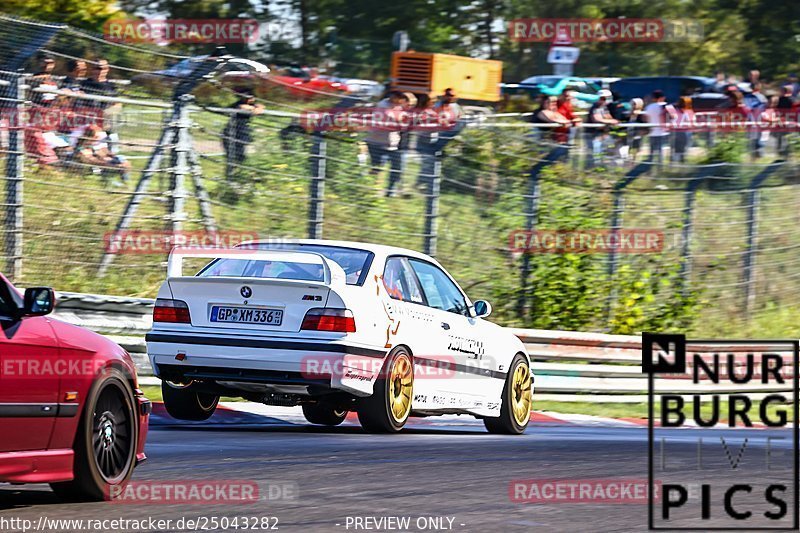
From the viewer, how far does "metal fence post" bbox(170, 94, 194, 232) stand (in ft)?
51.2

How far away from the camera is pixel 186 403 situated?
11.3m

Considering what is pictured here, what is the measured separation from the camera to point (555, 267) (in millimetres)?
19406

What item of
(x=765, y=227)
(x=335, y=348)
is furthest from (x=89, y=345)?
(x=765, y=227)

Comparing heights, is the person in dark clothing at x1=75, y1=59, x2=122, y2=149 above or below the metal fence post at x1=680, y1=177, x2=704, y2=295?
above

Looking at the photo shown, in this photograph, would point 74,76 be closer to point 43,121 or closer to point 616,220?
point 43,121

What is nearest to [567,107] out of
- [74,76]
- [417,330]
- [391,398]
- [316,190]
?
[316,190]

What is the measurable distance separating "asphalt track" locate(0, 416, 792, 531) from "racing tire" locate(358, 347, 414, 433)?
12 cm

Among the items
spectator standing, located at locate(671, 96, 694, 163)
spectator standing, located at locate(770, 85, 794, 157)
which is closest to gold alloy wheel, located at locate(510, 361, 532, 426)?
spectator standing, located at locate(671, 96, 694, 163)

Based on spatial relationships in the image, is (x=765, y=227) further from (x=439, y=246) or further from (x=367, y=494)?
(x=367, y=494)

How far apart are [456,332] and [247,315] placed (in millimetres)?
2079

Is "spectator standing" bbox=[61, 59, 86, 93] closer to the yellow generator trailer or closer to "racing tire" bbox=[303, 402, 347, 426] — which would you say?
"racing tire" bbox=[303, 402, 347, 426]

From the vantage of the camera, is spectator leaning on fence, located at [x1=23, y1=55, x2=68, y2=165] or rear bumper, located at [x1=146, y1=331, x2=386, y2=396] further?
spectator leaning on fence, located at [x1=23, y1=55, x2=68, y2=165]

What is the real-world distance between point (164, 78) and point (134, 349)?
371 centimetres

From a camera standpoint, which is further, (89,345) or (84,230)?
(84,230)
